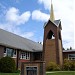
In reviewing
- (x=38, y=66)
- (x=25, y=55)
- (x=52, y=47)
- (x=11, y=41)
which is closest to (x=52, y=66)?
(x=52, y=47)

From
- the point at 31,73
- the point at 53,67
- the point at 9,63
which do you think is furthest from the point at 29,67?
the point at 53,67

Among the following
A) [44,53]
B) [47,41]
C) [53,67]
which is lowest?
[53,67]

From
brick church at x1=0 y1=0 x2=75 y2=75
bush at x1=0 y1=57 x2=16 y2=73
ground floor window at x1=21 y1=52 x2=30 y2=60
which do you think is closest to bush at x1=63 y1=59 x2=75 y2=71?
brick church at x1=0 y1=0 x2=75 y2=75

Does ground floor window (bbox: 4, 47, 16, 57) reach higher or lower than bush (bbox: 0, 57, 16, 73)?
higher

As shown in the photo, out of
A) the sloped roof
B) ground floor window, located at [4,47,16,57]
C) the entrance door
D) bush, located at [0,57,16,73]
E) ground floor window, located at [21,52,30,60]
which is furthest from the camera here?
ground floor window, located at [21,52,30,60]

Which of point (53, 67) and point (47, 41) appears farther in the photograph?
point (47, 41)

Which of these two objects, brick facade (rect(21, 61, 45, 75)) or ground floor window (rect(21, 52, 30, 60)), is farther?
ground floor window (rect(21, 52, 30, 60))

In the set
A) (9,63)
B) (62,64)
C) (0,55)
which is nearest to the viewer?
(9,63)

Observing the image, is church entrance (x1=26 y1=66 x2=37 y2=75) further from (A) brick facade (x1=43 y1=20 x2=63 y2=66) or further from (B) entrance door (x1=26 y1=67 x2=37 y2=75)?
(A) brick facade (x1=43 y1=20 x2=63 y2=66)

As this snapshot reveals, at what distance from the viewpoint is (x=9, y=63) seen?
27.6 meters

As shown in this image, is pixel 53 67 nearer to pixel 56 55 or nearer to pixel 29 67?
pixel 56 55

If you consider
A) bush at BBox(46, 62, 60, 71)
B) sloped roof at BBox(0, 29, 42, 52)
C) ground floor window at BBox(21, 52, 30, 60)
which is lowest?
bush at BBox(46, 62, 60, 71)

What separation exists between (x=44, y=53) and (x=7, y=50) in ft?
26.1

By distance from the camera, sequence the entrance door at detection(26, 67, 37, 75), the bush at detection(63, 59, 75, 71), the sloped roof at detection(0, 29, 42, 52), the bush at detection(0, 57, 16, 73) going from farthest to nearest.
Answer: the bush at detection(63, 59, 75, 71) < the sloped roof at detection(0, 29, 42, 52) < the bush at detection(0, 57, 16, 73) < the entrance door at detection(26, 67, 37, 75)
